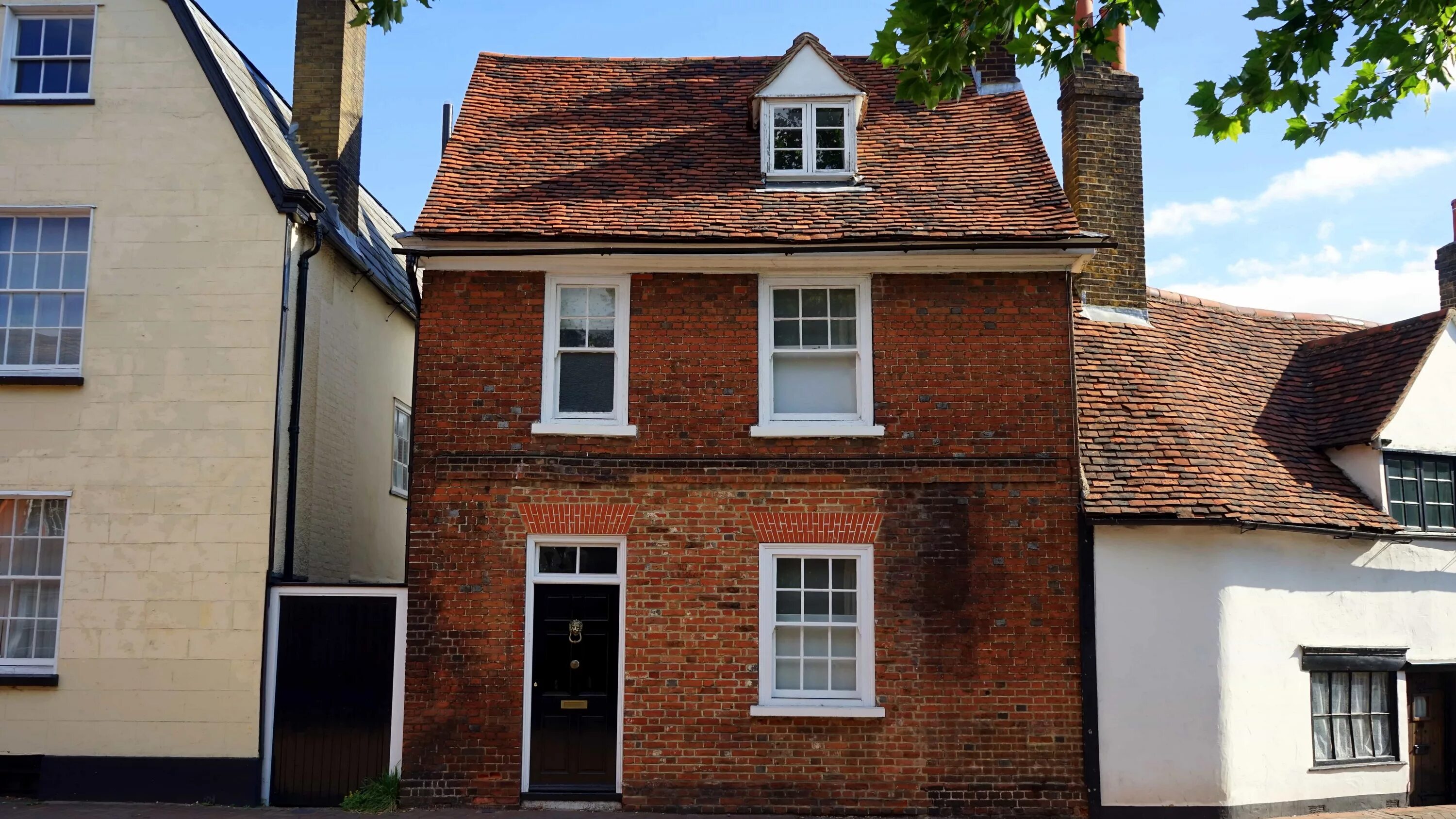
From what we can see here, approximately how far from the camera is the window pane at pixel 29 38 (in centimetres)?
1401

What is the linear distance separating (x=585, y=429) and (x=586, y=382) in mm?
598

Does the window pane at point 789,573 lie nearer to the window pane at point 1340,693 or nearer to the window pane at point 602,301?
the window pane at point 602,301

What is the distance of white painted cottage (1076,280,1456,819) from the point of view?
1284cm

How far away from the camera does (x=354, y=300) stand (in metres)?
16.1

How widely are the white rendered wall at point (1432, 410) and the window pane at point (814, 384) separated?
680 centimetres

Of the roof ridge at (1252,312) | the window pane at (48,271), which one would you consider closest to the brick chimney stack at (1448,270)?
the roof ridge at (1252,312)

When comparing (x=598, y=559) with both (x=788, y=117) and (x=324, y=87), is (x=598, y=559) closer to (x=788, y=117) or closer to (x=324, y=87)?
(x=788, y=117)

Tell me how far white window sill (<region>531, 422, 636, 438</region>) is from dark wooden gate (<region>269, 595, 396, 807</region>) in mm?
2450

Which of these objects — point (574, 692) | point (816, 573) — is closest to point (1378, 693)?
point (816, 573)

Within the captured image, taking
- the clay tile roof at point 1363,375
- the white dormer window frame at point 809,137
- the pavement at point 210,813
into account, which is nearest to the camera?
the pavement at point 210,813

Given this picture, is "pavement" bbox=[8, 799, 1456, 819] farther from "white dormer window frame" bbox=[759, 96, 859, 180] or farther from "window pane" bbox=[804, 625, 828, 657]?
"white dormer window frame" bbox=[759, 96, 859, 180]

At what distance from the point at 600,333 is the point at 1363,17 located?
8.25 m

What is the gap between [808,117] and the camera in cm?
1469

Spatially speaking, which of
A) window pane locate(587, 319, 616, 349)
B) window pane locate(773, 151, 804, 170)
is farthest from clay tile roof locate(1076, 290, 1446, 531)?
window pane locate(587, 319, 616, 349)
